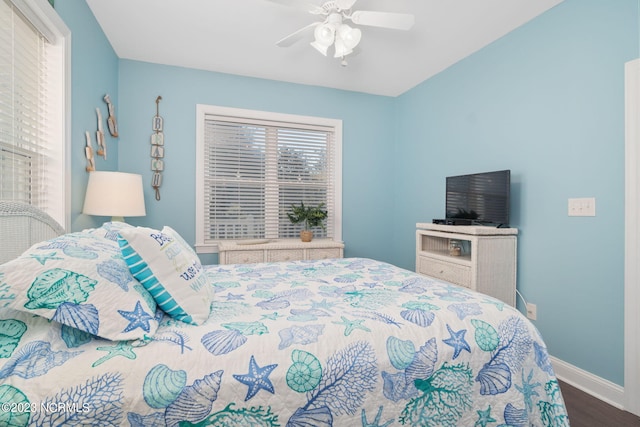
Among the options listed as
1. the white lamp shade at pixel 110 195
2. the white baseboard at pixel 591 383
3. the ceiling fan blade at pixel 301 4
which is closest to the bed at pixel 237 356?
the white lamp shade at pixel 110 195

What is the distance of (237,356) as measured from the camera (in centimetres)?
95

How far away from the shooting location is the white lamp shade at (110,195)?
7.28ft

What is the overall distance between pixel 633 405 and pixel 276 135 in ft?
11.8

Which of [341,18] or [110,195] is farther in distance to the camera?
[110,195]

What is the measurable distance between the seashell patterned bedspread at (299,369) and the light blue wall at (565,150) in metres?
1.16

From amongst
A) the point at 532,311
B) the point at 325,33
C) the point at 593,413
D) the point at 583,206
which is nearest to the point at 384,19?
the point at 325,33

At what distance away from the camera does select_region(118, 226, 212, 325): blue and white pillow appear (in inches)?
42.7

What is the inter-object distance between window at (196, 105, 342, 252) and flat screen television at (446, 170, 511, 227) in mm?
1364

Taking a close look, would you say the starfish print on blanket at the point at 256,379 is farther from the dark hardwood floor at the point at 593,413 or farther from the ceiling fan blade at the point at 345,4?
the ceiling fan blade at the point at 345,4

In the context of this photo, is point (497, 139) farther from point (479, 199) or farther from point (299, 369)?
point (299, 369)

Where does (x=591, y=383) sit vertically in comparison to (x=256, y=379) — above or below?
below

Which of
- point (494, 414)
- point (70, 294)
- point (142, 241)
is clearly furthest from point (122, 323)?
point (494, 414)

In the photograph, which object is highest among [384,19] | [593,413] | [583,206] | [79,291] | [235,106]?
[384,19]

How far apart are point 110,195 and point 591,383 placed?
3.45m
